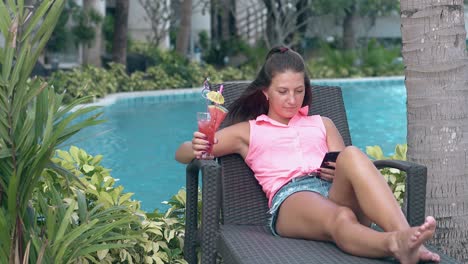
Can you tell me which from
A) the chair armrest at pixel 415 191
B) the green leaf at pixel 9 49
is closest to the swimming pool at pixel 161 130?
the green leaf at pixel 9 49

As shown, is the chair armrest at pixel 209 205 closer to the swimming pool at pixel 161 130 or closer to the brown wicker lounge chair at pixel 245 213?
the brown wicker lounge chair at pixel 245 213

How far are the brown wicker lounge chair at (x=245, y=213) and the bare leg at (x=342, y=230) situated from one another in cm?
4

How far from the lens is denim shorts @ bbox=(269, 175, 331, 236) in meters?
3.72

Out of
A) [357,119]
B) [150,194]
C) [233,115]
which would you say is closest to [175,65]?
[357,119]

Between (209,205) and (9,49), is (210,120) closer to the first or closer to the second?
(209,205)

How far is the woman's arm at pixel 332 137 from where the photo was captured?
4059 mm

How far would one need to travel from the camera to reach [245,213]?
13.1 ft

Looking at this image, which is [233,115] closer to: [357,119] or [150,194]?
[150,194]

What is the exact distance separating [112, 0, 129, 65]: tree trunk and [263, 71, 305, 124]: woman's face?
44.7 ft

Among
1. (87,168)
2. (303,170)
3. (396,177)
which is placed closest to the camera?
(303,170)

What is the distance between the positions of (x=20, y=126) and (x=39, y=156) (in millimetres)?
144

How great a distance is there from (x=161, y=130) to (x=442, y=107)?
886 cm

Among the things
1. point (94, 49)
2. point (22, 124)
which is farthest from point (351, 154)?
point (94, 49)

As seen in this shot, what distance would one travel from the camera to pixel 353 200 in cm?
346
